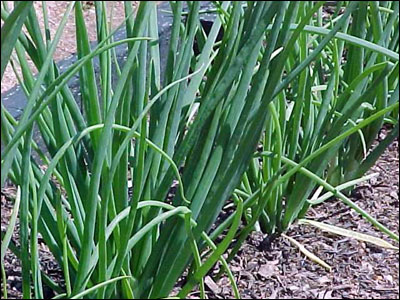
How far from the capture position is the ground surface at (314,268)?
4.98ft

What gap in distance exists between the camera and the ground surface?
1518 mm

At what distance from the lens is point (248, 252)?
1612 millimetres

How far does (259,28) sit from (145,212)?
15.5 inches

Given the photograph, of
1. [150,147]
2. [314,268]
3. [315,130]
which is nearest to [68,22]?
[315,130]

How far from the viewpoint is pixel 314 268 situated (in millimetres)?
1579

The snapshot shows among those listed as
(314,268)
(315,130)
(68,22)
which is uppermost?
(315,130)

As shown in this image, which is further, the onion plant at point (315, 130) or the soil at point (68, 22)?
the soil at point (68, 22)

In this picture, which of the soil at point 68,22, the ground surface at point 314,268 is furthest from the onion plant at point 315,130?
the soil at point 68,22

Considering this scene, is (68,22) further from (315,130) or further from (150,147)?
(150,147)

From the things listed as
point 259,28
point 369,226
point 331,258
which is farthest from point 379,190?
point 259,28

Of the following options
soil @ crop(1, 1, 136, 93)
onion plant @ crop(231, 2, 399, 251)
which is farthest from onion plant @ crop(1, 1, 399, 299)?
soil @ crop(1, 1, 136, 93)

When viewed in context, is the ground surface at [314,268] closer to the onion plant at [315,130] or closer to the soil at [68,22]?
the onion plant at [315,130]

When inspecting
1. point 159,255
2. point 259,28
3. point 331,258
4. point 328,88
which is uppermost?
point 259,28

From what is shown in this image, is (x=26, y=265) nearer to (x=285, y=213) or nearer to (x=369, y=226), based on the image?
(x=285, y=213)
